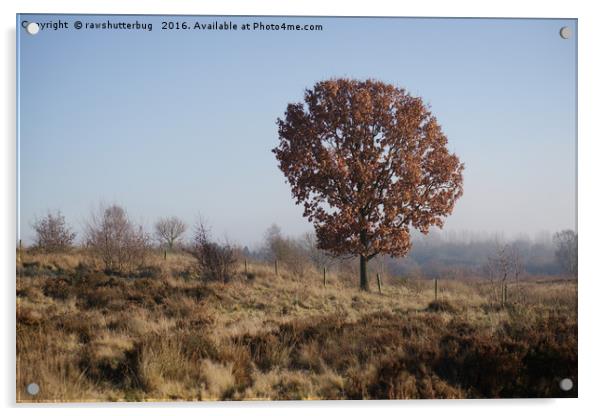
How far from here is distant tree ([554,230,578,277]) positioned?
734 centimetres

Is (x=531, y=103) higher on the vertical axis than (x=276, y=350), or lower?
higher

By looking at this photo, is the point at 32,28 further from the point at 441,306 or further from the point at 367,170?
the point at 441,306

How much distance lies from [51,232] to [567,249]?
638 centimetres

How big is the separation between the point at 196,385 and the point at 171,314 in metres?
1.01

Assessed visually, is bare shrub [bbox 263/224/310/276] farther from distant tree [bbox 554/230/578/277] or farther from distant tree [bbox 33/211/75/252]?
distant tree [bbox 554/230/578/277]

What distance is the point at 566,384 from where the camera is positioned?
722 centimetres

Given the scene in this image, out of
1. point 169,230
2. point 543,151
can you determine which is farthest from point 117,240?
point 543,151

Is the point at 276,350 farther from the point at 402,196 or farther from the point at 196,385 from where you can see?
the point at 402,196

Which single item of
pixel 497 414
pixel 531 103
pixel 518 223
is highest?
pixel 531 103

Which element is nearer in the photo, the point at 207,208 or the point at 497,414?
the point at 497,414

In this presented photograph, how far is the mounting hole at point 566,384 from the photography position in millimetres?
7211

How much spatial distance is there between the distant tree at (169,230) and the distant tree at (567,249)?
4.69 metres

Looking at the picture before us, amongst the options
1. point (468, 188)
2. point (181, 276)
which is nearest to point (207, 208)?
point (181, 276)

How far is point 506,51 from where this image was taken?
294 inches
